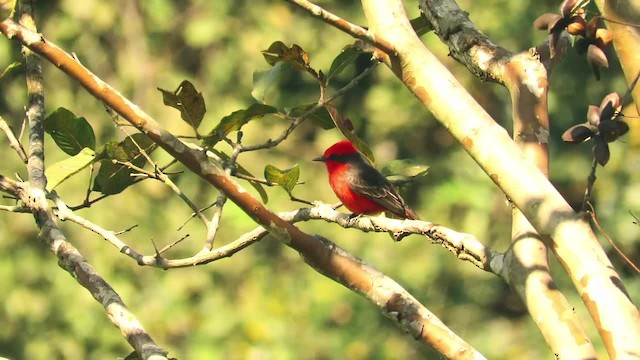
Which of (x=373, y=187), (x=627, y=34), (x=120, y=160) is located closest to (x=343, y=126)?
A: (x=120, y=160)

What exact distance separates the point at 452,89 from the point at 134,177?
964 mm

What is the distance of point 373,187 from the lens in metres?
5.32

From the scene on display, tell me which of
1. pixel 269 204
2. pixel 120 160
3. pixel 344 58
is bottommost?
pixel 344 58

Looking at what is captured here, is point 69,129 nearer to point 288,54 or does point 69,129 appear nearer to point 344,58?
point 288,54

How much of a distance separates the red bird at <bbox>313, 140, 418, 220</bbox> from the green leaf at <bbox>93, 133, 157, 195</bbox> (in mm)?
2410

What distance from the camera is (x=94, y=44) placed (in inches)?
300

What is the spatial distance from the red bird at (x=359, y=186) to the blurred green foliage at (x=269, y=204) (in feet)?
4.24

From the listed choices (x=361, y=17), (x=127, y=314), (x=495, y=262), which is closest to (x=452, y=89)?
(x=495, y=262)

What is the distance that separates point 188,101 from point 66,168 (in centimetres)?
33

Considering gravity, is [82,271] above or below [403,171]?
above

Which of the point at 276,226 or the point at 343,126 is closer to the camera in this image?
the point at 276,226

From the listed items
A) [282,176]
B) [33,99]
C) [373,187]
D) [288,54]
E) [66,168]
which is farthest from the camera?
[373,187]

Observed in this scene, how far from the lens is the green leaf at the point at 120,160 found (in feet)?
8.58

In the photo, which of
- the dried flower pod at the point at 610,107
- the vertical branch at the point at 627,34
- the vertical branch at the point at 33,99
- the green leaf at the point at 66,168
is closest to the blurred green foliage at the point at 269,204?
the vertical branch at the point at 33,99
